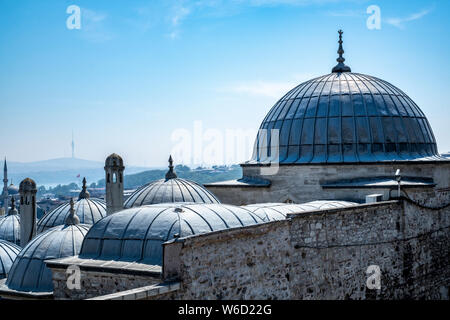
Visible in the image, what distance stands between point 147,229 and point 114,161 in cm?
587

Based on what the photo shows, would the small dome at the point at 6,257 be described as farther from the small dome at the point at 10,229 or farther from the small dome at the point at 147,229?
the small dome at the point at 147,229

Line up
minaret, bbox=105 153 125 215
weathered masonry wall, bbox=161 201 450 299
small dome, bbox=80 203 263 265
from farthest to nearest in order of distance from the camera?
minaret, bbox=105 153 125 215 → small dome, bbox=80 203 263 265 → weathered masonry wall, bbox=161 201 450 299

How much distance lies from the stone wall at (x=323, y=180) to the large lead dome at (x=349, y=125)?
0.36 m

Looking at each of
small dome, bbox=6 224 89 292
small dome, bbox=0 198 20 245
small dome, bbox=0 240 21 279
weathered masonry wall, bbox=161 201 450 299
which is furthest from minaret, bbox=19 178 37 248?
weathered masonry wall, bbox=161 201 450 299

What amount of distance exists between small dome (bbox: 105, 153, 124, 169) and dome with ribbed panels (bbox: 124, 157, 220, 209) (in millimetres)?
1857

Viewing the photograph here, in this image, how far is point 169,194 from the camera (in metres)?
18.9

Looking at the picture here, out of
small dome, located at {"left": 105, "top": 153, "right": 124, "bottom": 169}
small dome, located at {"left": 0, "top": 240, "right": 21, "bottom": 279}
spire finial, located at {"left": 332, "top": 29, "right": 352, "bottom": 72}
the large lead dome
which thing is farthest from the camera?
spire finial, located at {"left": 332, "top": 29, "right": 352, "bottom": 72}

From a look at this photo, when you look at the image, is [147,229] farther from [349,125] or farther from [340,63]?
[340,63]

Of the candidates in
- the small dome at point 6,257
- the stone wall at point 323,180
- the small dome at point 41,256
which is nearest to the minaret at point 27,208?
the small dome at point 6,257

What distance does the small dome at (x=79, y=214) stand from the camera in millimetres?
21250

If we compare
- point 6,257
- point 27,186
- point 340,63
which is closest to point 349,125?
point 340,63

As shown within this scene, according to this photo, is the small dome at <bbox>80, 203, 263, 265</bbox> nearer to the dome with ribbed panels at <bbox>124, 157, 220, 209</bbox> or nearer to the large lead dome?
the dome with ribbed panels at <bbox>124, 157, 220, 209</bbox>

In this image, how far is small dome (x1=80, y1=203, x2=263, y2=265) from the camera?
1153 cm
